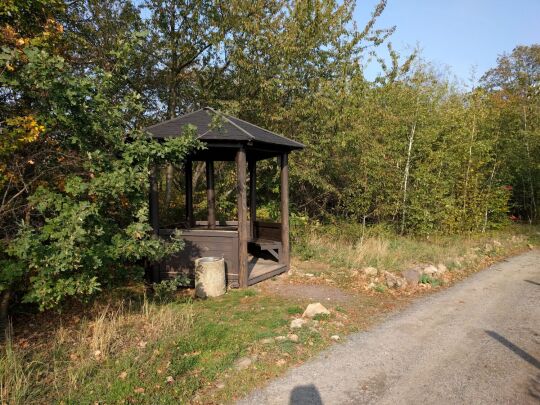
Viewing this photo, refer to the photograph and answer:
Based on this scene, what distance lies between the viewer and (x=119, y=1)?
33.7 ft

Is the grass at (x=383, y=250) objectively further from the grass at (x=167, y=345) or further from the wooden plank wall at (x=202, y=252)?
the wooden plank wall at (x=202, y=252)

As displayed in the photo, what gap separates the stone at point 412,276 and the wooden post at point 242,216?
10.8 feet

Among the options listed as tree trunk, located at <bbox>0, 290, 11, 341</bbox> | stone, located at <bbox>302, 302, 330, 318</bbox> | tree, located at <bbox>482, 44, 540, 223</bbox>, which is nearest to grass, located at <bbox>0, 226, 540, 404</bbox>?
stone, located at <bbox>302, 302, 330, 318</bbox>

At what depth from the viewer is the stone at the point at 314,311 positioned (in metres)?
5.07

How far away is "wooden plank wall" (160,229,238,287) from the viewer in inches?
267

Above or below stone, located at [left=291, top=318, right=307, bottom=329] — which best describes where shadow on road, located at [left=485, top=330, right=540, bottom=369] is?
below

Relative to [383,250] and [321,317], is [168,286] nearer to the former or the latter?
[321,317]

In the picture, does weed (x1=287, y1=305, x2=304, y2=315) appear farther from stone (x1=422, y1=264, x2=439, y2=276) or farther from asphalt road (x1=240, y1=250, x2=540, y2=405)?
stone (x1=422, y1=264, x2=439, y2=276)

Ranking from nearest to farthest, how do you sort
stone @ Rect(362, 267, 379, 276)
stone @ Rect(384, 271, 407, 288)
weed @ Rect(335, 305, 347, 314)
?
weed @ Rect(335, 305, 347, 314), stone @ Rect(384, 271, 407, 288), stone @ Rect(362, 267, 379, 276)

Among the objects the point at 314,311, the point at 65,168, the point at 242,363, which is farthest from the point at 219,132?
the point at 242,363

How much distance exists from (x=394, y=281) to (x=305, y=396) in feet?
13.7

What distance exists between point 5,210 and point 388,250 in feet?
26.3

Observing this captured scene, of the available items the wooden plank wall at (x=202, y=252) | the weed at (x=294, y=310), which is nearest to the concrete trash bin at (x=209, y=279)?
the wooden plank wall at (x=202, y=252)

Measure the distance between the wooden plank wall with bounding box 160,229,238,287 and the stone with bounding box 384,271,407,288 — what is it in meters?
3.01
